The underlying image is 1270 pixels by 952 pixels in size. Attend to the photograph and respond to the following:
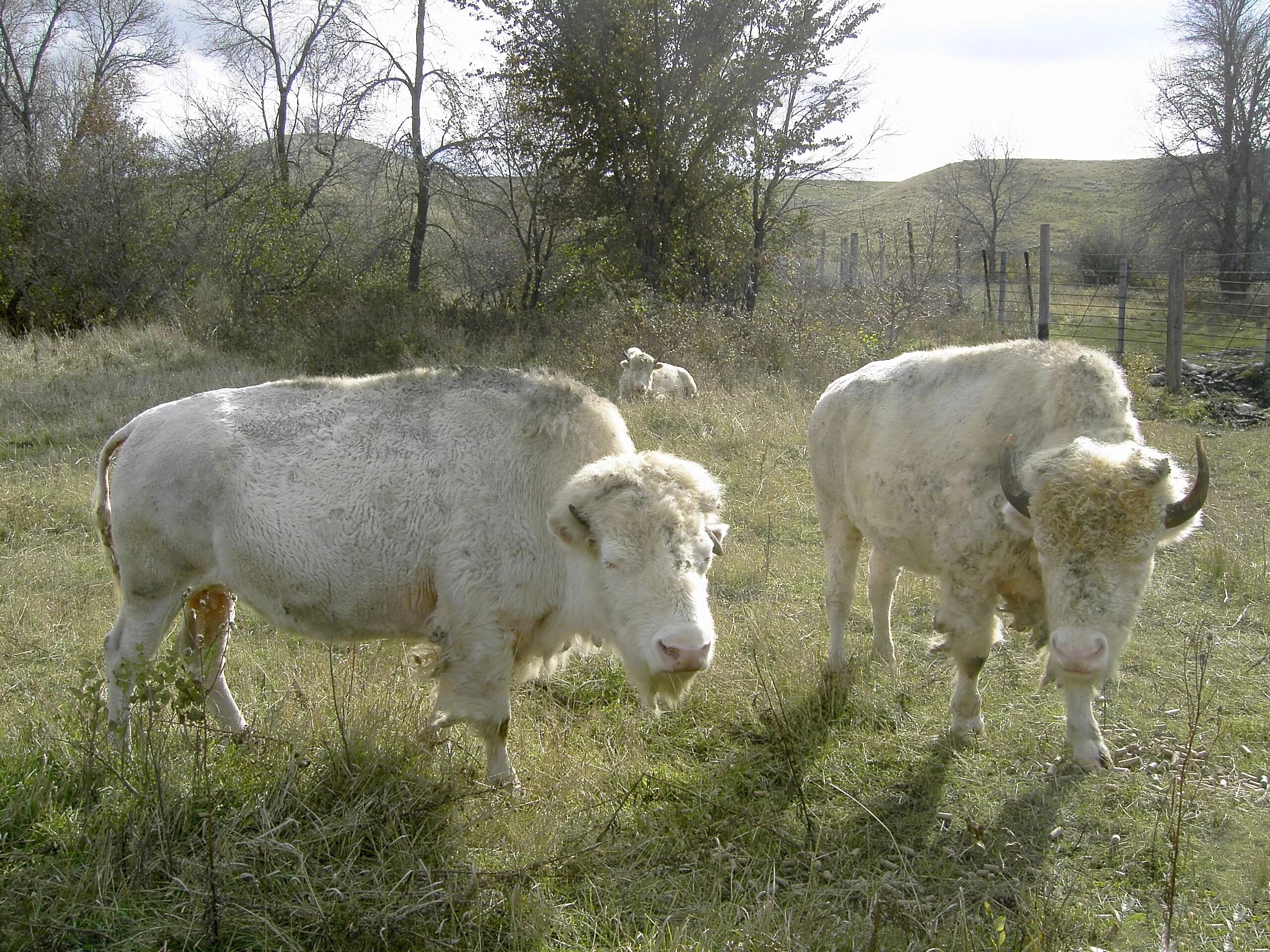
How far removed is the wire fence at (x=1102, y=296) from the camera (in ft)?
57.0

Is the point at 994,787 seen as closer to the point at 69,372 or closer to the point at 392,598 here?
the point at 392,598

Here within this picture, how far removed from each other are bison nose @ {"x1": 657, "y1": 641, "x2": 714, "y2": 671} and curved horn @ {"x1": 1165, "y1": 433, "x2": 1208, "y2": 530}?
208cm

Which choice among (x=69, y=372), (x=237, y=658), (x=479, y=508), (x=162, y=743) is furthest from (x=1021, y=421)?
(x=69, y=372)

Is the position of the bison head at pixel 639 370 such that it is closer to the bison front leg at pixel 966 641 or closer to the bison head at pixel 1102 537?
the bison front leg at pixel 966 641

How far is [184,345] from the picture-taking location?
17.3 meters

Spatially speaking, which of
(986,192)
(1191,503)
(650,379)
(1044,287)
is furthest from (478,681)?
(986,192)

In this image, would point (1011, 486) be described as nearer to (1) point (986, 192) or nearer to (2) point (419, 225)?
(2) point (419, 225)

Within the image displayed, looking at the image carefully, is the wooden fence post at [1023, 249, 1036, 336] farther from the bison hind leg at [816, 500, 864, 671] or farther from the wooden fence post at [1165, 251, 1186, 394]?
the bison hind leg at [816, 500, 864, 671]

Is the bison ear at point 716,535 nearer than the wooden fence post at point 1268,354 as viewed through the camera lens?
Yes

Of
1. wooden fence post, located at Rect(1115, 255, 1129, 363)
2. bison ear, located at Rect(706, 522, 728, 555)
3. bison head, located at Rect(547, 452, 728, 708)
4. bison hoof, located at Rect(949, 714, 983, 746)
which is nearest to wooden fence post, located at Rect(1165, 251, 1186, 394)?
wooden fence post, located at Rect(1115, 255, 1129, 363)

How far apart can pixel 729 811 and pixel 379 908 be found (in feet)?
5.38

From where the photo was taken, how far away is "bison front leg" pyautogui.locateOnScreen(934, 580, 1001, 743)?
440 cm

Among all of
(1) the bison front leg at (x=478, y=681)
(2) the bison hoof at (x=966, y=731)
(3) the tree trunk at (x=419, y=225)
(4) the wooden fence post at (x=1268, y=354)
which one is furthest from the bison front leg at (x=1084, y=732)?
(3) the tree trunk at (x=419, y=225)

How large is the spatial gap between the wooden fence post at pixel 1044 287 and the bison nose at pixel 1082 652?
46.0ft
